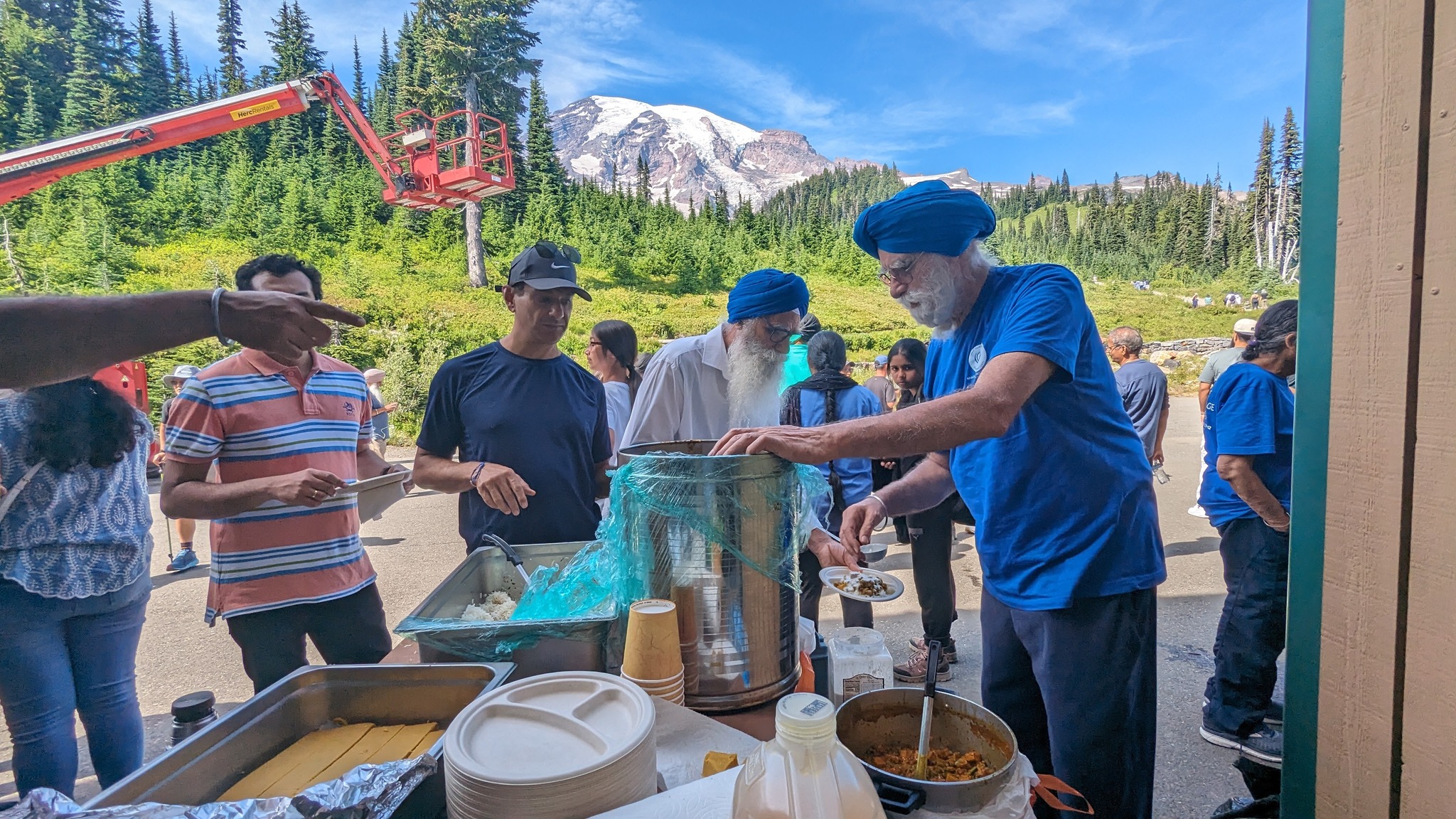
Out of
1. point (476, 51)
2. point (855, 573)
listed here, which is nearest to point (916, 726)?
point (855, 573)

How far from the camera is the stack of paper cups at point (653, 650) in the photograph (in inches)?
44.7

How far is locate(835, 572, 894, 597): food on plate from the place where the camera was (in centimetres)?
183

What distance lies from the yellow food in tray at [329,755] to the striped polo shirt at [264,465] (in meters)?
1.12

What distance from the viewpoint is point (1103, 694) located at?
162 cm

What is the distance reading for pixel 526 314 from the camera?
7.81 feet

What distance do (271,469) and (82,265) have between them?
1969 cm

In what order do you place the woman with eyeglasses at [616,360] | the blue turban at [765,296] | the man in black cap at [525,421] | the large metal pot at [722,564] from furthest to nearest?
the woman with eyeglasses at [616,360] < the blue turban at [765,296] < the man in black cap at [525,421] < the large metal pot at [722,564]

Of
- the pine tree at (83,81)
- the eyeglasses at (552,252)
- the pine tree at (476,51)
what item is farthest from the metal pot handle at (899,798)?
the pine tree at (476,51)

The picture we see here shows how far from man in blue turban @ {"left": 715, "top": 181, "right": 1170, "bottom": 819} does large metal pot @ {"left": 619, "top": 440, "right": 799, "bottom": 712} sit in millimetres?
526

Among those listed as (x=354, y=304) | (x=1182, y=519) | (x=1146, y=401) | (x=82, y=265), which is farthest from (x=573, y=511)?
(x=82, y=265)

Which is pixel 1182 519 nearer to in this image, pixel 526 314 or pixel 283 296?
pixel 526 314

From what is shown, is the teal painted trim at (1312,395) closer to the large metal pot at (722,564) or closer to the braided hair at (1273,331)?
the large metal pot at (722,564)

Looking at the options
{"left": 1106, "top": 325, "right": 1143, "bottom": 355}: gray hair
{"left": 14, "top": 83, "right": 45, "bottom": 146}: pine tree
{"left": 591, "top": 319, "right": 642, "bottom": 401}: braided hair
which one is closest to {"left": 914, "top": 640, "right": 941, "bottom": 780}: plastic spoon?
{"left": 591, "top": 319, "right": 642, "bottom": 401}: braided hair

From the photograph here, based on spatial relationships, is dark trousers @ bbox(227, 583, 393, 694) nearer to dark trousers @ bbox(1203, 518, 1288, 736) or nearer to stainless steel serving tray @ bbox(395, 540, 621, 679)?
stainless steel serving tray @ bbox(395, 540, 621, 679)
